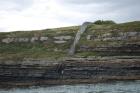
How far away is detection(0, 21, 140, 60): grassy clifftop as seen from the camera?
100375 millimetres

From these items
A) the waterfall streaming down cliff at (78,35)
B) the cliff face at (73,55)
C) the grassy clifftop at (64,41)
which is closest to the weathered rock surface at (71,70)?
the cliff face at (73,55)

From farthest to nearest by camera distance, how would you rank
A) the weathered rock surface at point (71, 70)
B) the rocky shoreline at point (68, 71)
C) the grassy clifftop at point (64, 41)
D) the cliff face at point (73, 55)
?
the grassy clifftop at point (64, 41) < the cliff face at point (73, 55) < the rocky shoreline at point (68, 71) < the weathered rock surface at point (71, 70)

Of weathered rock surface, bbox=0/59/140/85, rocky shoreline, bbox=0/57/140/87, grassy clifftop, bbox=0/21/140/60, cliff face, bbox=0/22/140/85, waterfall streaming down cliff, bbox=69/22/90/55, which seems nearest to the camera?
weathered rock surface, bbox=0/59/140/85

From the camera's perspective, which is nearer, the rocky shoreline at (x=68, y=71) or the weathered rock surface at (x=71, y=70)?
the weathered rock surface at (x=71, y=70)

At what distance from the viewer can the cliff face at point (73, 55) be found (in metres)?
87.7

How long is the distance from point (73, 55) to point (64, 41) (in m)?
13.6

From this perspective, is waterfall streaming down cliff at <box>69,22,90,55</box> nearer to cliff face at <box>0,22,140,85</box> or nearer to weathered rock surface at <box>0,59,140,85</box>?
cliff face at <box>0,22,140,85</box>

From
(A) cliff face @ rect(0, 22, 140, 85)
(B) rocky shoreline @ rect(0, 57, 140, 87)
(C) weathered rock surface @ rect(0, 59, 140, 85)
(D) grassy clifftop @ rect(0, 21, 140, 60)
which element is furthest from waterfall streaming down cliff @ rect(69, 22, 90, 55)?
(C) weathered rock surface @ rect(0, 59, 140, 85)

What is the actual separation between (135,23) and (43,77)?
28.5 metres

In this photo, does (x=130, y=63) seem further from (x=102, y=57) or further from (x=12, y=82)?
(x=12, y=82)

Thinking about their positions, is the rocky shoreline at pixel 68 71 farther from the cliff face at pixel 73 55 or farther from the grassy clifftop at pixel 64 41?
the grassy clifftop at pixel 64 41

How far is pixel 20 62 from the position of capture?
330ft

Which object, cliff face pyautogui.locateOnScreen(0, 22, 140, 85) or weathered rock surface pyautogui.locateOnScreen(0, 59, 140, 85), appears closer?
weathered rock surface pyautogui.locateOnScreen(0, 59, 140, 85)

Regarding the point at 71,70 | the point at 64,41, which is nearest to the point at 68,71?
the point at 71,70
